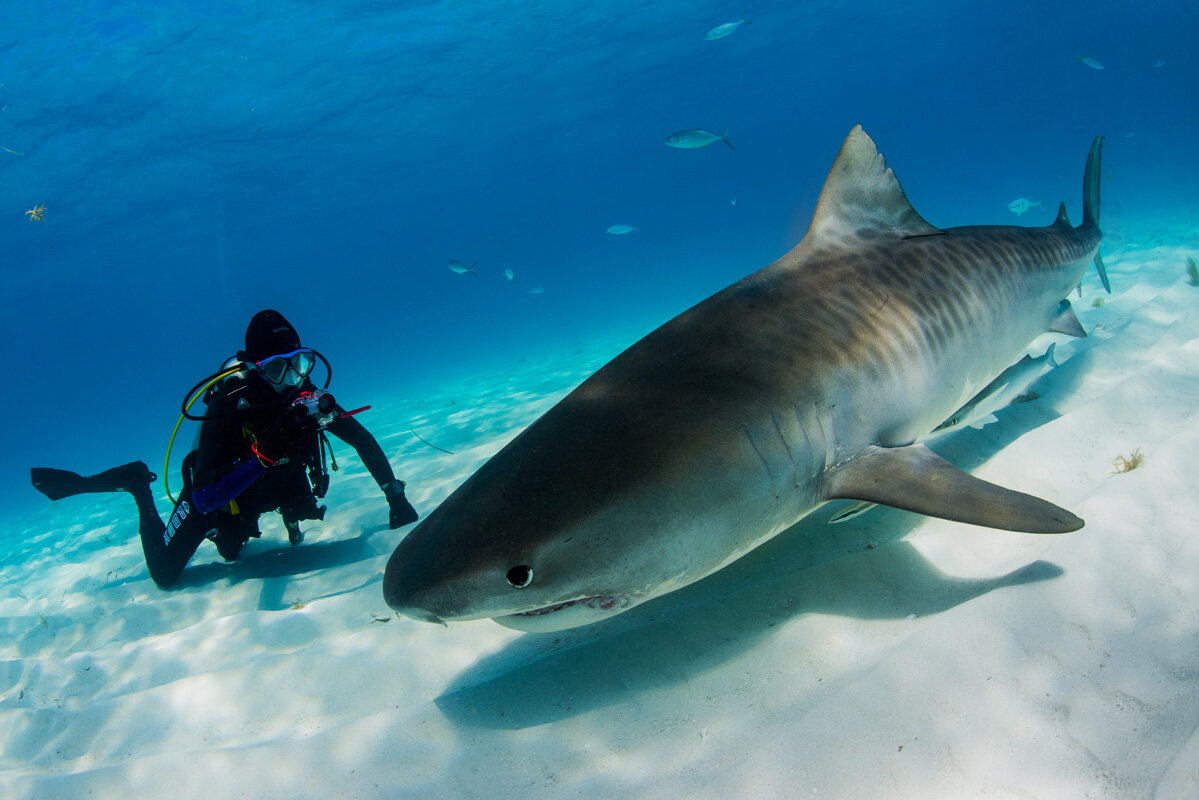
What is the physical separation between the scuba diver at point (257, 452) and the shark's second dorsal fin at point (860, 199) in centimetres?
383

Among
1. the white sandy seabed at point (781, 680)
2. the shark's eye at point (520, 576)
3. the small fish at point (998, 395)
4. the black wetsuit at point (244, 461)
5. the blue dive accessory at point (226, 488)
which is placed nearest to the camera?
the white sandy seabed at point (781, 680)

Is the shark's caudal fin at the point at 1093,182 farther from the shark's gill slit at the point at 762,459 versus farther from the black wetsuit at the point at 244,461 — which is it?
the black wetsuit at the point at 244,461

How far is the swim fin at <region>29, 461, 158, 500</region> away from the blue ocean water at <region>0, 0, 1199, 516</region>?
1463cm

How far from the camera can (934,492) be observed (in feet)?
7.28

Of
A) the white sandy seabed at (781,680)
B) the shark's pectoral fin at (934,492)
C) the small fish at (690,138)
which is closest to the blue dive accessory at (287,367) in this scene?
the white sandy seabed at (781,680)

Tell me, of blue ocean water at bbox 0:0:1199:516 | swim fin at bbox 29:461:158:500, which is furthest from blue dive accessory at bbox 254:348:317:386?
blue ocean water at bbox 0:0:1199:516

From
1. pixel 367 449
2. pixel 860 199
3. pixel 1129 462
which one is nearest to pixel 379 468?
pixel 367 449

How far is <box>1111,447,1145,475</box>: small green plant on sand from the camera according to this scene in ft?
9.74

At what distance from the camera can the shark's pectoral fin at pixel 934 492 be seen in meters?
2.03

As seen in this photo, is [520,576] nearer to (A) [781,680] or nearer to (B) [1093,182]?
(A) [781,680]

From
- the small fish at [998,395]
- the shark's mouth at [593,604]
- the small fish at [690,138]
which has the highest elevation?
the small fish at [690,138]

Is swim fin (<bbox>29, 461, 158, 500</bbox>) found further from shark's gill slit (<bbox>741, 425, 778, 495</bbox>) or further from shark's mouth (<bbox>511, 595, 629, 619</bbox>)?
shark's gill slit (<bbox>741, 425, 778, 495</bbox>)

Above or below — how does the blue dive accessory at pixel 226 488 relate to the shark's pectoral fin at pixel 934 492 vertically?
below

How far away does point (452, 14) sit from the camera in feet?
91.3
